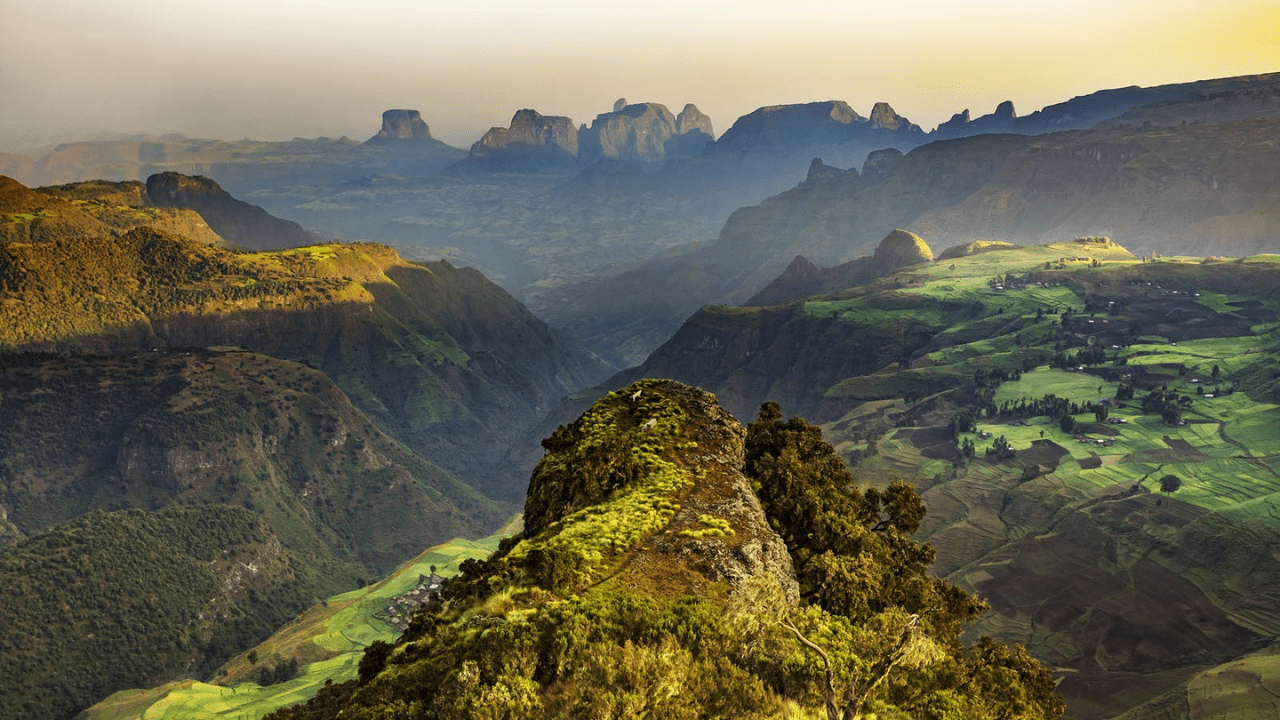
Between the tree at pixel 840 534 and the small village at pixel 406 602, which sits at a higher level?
the tree at pixel 840 534

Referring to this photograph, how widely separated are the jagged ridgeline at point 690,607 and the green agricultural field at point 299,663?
82.6 metres

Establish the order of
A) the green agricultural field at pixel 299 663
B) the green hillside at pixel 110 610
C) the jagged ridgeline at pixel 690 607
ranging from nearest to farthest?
1. the jagged ridgeline at pixel 690 607
2. the green agricultural field at pixel 299 663
3. the green hillside at pixel 110 610

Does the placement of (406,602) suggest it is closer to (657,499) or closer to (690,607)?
(657,499)

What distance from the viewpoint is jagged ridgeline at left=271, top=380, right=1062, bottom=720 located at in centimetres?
2189

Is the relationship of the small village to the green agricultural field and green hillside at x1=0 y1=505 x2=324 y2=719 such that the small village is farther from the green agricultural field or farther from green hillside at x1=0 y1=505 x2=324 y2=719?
green hillside at x1=0 y1=505 x2=324 y2=719

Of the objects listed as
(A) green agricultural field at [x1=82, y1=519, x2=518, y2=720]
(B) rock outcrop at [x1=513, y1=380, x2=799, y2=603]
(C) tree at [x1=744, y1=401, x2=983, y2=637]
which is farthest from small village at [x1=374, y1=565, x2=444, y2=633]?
(C) tree at [x1=744, y1=401, x2=983, y2=637]

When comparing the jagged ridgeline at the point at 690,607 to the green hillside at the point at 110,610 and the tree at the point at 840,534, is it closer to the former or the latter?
the tree at the point at 840,534

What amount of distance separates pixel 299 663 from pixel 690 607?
15611 cm

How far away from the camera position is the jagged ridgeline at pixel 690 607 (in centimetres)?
2189

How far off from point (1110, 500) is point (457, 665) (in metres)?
201

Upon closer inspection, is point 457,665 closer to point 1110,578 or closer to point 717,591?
point 717,591

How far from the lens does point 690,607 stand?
82.6 ft

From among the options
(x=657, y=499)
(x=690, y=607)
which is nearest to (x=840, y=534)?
(x=657, y=499)

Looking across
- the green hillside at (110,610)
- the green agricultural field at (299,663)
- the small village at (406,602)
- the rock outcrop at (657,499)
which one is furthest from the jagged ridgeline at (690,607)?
the green hillside at (110,610)
